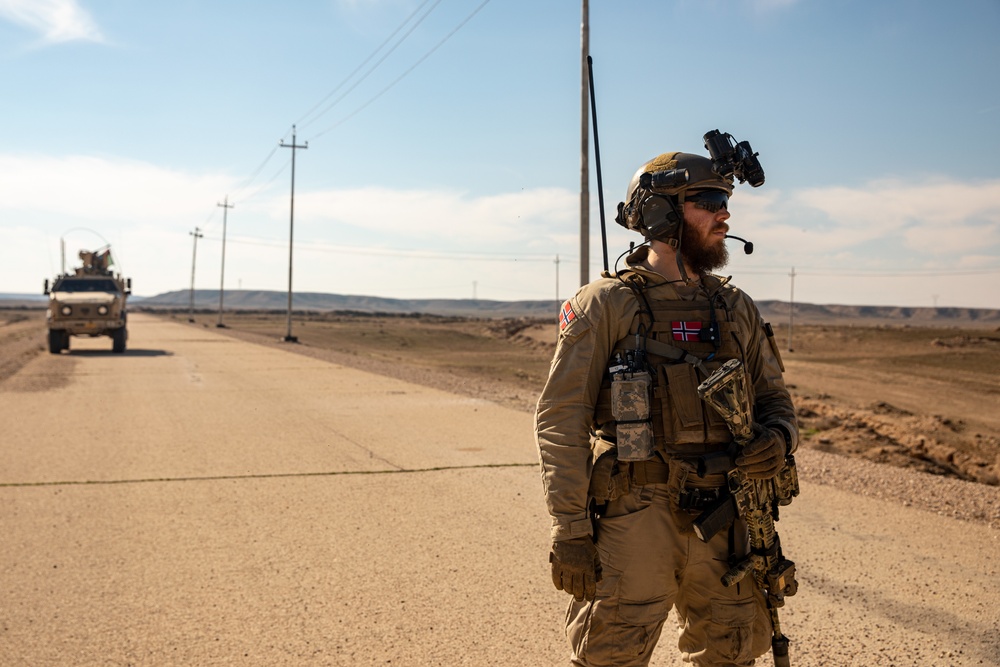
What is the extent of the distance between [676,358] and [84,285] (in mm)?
27775

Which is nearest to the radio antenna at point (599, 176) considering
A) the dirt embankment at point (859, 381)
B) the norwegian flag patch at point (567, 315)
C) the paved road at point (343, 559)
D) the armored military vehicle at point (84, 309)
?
the norwegian flag patch at point (567, 315)

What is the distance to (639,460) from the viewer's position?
2.87 m

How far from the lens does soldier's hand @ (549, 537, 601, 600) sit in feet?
9.14

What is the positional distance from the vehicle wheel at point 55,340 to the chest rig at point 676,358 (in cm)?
2659

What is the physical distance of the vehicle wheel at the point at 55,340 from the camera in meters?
25.9

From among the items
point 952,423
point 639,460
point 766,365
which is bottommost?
point 952,423

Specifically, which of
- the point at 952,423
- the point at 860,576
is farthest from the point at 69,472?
the point at 952,423

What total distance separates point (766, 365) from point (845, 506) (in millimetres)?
4401

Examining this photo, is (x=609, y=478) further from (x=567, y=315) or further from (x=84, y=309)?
(x=84, y=309)

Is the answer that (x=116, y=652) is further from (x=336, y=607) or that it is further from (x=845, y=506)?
(x=845, y=506)

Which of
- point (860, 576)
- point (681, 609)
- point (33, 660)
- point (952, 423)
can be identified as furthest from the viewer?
point (952, 423)

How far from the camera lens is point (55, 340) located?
26.0m

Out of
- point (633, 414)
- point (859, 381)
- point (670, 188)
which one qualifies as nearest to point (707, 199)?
point (670, 188)

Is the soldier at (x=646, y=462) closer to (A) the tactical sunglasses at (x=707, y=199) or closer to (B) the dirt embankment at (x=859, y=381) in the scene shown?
(A) the tactical sunglasses at (x=707, y=199)
